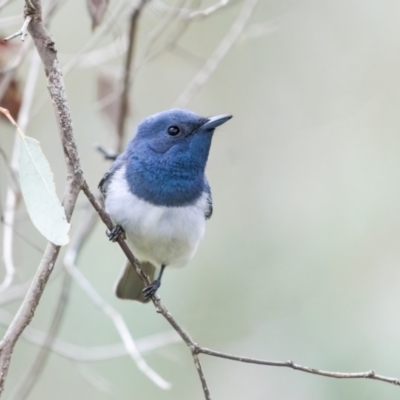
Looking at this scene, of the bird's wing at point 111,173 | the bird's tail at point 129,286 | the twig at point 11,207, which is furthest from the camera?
the bird's tail at point 129,286

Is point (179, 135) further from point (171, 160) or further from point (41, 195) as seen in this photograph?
point (41, 195)

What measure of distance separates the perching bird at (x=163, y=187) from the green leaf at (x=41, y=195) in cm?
118

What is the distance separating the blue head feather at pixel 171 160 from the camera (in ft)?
11.3

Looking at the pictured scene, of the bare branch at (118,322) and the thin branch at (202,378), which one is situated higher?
the bare branch at (118,322)

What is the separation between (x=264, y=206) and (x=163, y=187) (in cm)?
274

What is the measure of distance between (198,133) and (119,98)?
0.81m

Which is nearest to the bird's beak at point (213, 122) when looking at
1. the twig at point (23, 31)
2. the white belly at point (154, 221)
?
the white belly at point (154, 221)

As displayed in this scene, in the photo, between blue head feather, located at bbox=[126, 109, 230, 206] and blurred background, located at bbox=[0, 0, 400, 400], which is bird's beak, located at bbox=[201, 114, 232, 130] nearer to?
blue head feather, located at bbox=[126, 109, 230, 206]

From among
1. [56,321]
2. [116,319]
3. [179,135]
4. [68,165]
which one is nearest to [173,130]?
[179,135]

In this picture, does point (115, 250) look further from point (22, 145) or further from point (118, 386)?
point (22, 145)

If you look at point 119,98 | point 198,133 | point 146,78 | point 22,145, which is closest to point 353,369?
point 198,133

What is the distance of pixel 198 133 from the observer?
3510 millimetres

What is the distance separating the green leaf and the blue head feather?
1.20m

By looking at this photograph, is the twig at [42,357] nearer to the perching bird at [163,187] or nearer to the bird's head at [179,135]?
the perching bird at [163,187]
